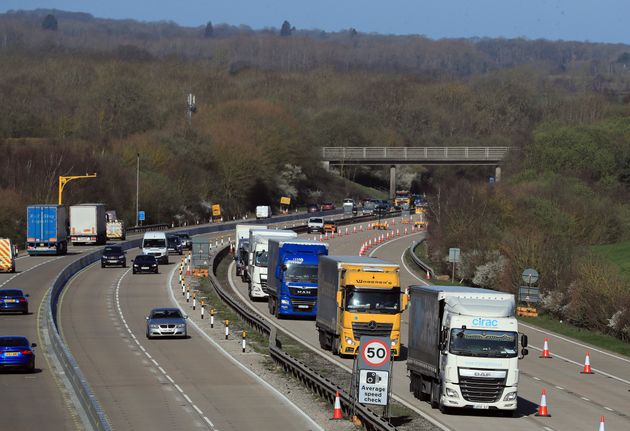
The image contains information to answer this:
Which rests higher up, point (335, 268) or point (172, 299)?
point (335, 268)

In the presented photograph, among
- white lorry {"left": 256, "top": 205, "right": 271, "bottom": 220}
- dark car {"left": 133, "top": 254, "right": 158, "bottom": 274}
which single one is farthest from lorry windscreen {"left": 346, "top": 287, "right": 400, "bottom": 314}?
white lorry {"left": 256, "top": 205, "right": 271, "bottom": 220}

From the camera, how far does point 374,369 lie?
91.4 feet

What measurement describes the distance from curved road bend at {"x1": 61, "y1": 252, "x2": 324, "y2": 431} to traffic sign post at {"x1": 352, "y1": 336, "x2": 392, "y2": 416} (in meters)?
1.82

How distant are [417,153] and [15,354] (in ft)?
443

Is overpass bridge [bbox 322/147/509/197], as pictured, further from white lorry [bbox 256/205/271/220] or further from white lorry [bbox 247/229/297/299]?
white lorry [bbox 247/229/297/299]

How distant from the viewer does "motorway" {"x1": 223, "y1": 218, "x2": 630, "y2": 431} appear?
30266 mm

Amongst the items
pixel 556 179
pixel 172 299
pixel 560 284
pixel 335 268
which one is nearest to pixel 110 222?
pixel 556 179

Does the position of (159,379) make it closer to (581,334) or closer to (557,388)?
(557,388)

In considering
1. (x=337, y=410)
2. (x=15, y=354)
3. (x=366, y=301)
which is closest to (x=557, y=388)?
(x=366, y=301)

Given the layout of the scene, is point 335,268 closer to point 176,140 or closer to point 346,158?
point 176,140

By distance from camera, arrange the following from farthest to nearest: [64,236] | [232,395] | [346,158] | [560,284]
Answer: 1. [346,158]
2. [64,236]
3. [560,284]
4. [232,395]

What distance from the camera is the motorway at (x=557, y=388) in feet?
99.3

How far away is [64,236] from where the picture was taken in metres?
90.8

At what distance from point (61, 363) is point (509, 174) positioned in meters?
89.7
